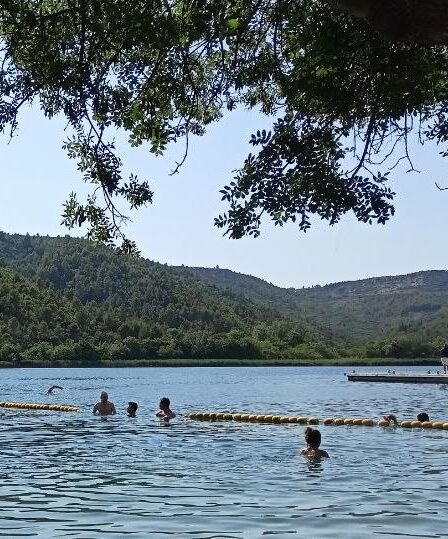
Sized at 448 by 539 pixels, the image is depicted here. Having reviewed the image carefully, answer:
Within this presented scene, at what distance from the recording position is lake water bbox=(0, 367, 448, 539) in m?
11.8

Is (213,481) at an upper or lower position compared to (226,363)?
lower

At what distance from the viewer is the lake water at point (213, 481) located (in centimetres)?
1178

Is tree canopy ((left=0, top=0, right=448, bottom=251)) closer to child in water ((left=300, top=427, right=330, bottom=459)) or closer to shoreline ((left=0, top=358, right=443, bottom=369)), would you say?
child in water ((left=300, top=427, right=330, bottom=459))

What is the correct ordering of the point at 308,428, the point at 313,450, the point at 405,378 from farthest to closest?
the point at 405,378, the point at 308,428, the point at 313,450

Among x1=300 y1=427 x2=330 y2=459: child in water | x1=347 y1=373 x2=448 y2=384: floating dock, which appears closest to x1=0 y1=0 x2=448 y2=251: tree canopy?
x1=300 y1=427 x2=330 y2=459: child in water

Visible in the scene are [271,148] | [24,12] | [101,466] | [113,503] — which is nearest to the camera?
[271,148]

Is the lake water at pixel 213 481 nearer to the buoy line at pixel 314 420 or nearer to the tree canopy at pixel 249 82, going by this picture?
the buoy line at pixel 314 420

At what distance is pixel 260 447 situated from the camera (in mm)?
21609

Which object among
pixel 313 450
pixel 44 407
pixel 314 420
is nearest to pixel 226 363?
pixel 44 407

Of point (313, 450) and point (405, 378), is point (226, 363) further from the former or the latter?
point (313, 450)

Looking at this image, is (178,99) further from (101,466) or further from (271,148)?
(101,466)

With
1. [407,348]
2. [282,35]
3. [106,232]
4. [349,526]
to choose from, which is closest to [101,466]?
[349,526]

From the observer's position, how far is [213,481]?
1590 centimetres

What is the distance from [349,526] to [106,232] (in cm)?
556
